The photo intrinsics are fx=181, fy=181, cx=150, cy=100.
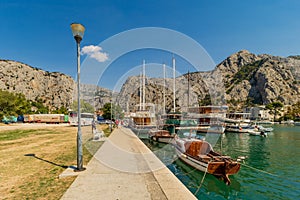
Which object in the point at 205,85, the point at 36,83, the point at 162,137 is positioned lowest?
the point at 162,137

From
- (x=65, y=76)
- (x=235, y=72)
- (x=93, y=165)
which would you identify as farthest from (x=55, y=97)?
(x=235, y=72)

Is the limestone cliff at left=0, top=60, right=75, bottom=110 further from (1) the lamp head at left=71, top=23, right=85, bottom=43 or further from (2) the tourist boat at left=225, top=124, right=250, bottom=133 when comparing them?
(1) the lamp head at left=71, top=23, right=85, bottom=43

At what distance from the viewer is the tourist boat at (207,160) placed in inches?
388

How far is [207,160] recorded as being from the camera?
1073 cm

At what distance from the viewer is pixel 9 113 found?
4838cm

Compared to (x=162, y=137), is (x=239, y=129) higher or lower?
lower

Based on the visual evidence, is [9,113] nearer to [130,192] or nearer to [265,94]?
[130,192]

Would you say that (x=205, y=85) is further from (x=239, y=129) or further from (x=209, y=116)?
(x=239, y=129)

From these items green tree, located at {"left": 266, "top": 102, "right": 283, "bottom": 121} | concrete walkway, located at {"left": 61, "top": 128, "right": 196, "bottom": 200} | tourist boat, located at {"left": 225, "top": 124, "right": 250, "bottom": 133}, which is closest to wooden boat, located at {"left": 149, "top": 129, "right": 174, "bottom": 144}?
concrete walkway, located at {"left": 61, "top": 128, "right": 196, "bottom": 200}

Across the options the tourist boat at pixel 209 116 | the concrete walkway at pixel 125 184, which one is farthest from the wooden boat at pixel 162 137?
the tourist boat at pixel 209 116

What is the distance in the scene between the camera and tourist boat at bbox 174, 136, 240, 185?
987cm

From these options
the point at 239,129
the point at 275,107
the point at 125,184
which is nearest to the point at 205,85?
the point at 275,107

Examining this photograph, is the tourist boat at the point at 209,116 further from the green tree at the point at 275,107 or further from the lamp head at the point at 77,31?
the green tree at the point at 275,107

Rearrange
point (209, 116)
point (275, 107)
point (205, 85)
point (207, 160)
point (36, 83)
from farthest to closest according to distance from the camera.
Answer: point (36, 83) < point (275, 107) < point (205, 85) < point (209, 116) < point (207, 160)
